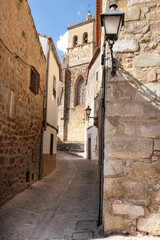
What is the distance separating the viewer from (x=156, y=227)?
2.94 metres

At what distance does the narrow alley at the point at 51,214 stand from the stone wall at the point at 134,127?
0.68 m

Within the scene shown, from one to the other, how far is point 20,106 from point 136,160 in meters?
3.61

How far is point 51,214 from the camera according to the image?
4.32 m

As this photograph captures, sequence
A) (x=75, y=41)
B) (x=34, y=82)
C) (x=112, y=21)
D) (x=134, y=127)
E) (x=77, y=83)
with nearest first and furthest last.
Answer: (x=112, y=21), (x=134, y=127), (x=34, y=82), (x=77, y=83), (x=75, y=41)

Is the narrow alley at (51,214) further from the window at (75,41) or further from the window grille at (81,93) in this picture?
the window at (75,41)

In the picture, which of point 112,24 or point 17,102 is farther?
point 17,102

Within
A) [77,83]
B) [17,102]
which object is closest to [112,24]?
[17,102]

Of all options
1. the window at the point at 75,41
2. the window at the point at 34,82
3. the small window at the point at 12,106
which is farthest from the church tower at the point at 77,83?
the small window at the point at 12,106

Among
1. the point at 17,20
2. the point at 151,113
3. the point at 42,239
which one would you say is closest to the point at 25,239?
the point at 42,239

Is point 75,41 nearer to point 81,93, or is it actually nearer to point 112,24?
point 81,93

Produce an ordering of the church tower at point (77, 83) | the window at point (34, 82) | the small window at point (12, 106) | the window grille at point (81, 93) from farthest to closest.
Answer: the window grille at point (81, 93) < the church tower at point (77, 83) < the window at point (34, 82) < the small window at point (12, 106)

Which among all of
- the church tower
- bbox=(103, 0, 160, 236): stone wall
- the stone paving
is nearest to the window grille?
the church tower

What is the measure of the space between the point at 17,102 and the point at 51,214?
274 centimetres

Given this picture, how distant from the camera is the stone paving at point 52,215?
334 cm
